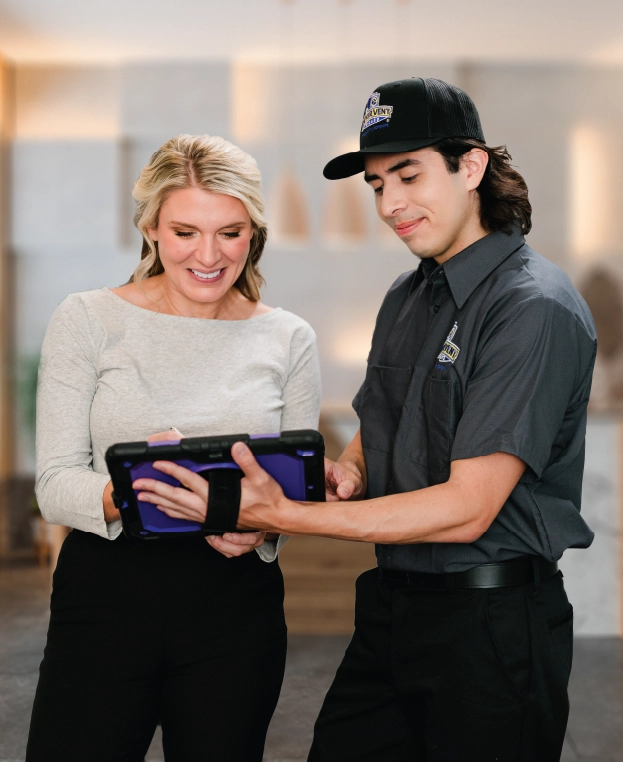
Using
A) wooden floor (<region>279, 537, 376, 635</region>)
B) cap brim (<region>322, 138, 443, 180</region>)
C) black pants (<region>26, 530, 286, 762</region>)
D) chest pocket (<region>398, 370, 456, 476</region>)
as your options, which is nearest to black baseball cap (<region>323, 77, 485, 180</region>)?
cap brim (<region>322, 138, 443, 180</region>)

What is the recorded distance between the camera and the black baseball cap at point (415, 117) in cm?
148

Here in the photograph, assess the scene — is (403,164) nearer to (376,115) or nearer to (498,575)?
(376,115)

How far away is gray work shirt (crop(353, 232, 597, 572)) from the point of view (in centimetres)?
136

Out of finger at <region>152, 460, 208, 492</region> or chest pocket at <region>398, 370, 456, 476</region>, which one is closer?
finger at <region>152, 460, 208, 492</region>

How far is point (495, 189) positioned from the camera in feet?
5.06

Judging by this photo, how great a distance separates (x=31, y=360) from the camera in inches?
214

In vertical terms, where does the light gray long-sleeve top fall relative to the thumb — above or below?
above

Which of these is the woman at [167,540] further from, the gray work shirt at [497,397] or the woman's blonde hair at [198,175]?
the gray work shirt at [497,397]

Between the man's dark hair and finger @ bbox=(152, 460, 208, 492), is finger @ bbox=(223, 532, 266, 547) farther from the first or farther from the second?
the man's dark hair

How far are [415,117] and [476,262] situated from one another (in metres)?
0.26

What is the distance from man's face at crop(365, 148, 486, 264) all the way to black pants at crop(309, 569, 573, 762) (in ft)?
1.93

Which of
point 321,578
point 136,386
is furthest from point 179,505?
point 321,578

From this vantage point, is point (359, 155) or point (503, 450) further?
point (359, 155)

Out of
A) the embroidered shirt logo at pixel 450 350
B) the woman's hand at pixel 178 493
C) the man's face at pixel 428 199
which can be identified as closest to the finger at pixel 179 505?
the woman's hand at pixel 178 493
